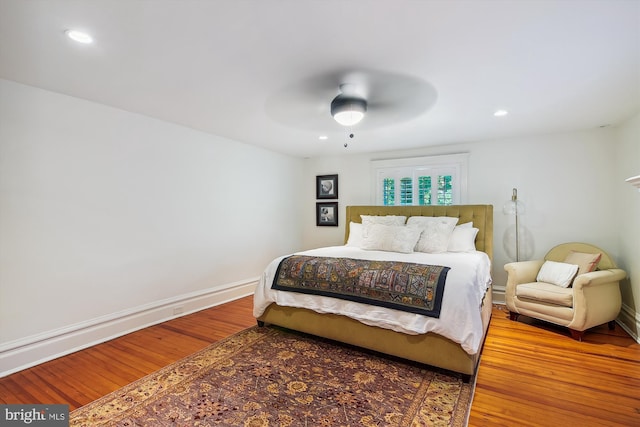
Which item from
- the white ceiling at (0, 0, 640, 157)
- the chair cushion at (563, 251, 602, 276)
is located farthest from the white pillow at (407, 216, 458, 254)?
the white ceiling at (0, 0, 640, 157)

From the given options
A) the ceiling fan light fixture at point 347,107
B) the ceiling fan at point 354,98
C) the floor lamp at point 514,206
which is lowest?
the floor lamp at point 514,206

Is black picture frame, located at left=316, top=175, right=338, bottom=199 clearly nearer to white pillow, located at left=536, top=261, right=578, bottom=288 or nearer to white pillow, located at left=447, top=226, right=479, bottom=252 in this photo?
white pillow, located at left=447, top=226, right=479, bottom=252

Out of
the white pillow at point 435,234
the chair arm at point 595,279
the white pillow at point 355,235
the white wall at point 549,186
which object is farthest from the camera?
the white pillow at point 355,235

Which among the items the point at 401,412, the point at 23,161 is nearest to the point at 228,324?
the point at 401,412

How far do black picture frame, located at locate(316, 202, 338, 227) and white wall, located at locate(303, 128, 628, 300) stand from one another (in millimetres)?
1522

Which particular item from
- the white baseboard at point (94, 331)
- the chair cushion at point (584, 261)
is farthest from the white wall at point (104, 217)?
A: the chair cushion at point (584, 261)

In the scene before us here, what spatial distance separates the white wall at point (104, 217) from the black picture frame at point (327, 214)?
1.63m

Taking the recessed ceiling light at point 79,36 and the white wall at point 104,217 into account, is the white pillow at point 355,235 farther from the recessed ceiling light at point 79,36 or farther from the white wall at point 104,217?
the recessed ceiling light at point 79,36

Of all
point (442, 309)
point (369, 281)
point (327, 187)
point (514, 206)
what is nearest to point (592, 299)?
point (514, 206)

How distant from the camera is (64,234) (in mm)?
2736

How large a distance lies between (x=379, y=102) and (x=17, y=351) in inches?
147

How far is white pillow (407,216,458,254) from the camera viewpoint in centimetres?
383

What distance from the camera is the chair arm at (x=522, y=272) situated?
3525 mm

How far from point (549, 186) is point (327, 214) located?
3390 mm
